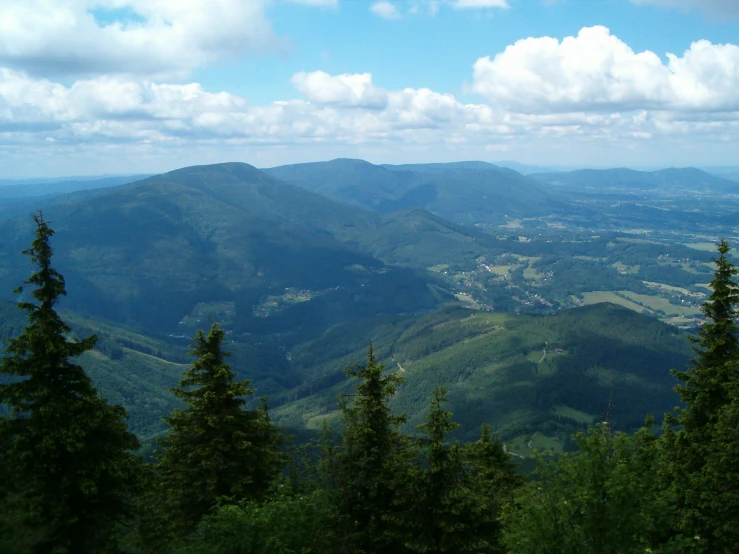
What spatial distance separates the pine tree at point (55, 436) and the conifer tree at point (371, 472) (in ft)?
30.5

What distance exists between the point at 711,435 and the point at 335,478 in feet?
60.5

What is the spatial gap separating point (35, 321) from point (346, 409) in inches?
536

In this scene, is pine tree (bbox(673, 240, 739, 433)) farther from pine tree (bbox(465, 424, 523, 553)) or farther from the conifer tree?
the conifer tree

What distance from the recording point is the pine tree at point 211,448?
1009 inches

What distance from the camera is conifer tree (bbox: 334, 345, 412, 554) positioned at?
22500 mm

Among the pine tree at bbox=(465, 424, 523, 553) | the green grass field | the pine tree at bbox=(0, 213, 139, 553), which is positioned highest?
the pine tree at bbox=(0, 213, 139, 553)

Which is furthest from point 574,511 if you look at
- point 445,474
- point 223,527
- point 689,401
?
point 689,401

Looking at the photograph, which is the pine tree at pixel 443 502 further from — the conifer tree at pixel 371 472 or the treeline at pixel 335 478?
the conifer tree at pixel 371 472

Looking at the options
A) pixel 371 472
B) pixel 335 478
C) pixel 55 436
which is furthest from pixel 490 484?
pixel 55 436

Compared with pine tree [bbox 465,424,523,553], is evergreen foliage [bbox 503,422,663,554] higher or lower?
higher

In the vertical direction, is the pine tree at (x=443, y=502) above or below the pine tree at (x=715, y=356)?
below

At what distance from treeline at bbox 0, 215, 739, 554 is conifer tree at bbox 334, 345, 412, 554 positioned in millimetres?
70

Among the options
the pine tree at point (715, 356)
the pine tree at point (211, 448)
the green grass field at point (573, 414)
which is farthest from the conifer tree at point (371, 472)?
the green grass field at point (573, 414)

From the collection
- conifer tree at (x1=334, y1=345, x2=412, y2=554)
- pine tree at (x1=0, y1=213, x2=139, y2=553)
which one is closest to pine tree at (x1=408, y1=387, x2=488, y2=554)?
conifer tree at (x1=334, y1=345, x2=412, y2=554)
